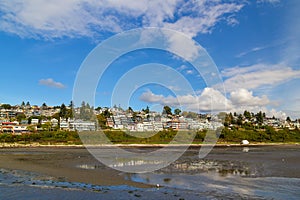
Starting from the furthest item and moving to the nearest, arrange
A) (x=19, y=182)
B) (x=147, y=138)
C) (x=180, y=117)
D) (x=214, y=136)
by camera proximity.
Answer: (x=180, y=117), (x=214, y=136), (x=147, y=138), (x=19, y=182)

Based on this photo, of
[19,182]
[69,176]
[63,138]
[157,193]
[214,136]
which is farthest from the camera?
[214,136]

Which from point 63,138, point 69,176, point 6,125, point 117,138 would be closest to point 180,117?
point 117,138

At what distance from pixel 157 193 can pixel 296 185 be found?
10109 millimetres

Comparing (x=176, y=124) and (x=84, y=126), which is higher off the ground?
(x=176, y=124)

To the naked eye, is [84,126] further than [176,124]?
No

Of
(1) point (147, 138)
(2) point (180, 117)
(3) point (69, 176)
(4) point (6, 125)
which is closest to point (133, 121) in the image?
(1) point (147, 138)

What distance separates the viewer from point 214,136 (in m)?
109

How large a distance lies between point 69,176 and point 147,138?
73.4 m

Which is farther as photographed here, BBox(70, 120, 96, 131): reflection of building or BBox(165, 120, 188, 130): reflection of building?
BBox(165, 120, 188, 130): reflection of building

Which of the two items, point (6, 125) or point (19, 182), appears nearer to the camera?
point (19, 182)

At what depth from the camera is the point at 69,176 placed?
72.3 ft

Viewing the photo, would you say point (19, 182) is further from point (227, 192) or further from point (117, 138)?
point (117, 138)

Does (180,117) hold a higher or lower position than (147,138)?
higher

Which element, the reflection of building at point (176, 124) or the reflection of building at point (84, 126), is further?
the reflection of building at point (176, 124)
